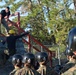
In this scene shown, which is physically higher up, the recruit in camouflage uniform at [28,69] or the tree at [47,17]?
the tree at [47,17]

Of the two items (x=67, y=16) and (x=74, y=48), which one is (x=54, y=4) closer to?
(x=67, y=16)

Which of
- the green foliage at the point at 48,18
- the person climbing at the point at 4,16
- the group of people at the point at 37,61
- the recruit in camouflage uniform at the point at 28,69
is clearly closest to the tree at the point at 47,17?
the green foliage at the point at 48,18

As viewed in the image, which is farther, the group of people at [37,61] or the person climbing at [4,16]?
the person climbing at [4,16]

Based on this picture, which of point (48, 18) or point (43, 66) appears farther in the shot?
point (48, 18)

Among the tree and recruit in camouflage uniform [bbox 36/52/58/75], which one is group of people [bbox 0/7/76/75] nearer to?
recruit in camouflage uniform [bbox 36/52/58/75]

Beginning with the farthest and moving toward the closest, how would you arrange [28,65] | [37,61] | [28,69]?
[37,61] → [28,65] → [28,69]

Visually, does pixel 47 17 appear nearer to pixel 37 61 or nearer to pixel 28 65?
pixel 37 61

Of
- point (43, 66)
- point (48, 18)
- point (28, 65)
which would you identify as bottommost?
point (43, 66)

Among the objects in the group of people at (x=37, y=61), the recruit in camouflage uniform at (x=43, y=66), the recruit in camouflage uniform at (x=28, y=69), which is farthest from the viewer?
the recruit in camouflage uniform at (x=43, y=66)

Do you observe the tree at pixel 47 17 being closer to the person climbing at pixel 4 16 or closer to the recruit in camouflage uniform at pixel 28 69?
the person climbing at pixel 4 16

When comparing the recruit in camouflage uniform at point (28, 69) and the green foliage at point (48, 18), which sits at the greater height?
the green foliage at point (48, 18)

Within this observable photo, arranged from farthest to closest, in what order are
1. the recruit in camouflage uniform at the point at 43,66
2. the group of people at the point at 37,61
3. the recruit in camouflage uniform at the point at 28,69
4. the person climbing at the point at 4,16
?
the person climbing at the point at 4,16 < the recruit in camouflage uniform at the point at 43,66 < the recruit in camouflage uniform at the point at 28,69 < the group of people at the point at 37,61

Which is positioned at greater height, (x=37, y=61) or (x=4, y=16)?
(x=4, y=16)

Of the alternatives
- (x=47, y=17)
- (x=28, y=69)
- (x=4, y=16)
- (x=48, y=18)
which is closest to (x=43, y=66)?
(x=28, y=69)
